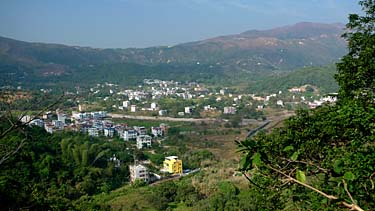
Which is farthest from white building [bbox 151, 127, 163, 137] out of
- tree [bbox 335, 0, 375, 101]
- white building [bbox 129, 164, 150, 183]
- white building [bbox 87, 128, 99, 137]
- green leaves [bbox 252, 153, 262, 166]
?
green leaves [bbox 252, 153, 262, 166]

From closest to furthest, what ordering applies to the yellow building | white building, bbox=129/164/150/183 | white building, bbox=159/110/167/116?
white building, bbox=129/164/150/183 → the yellow building → white building, bbox=159/110/167/116

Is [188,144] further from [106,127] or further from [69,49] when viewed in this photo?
[69,49]

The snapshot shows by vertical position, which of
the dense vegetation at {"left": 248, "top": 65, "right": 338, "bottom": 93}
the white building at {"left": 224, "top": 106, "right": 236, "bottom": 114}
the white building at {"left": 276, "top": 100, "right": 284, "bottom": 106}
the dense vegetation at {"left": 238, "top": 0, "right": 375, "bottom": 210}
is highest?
the dense vegetation at {"left": 238, "top": 0, "right": 375, "bottom": 210}

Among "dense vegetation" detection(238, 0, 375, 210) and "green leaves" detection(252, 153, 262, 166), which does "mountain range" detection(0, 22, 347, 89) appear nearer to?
"dense vegetation" detection(238, 0, 375, 210)

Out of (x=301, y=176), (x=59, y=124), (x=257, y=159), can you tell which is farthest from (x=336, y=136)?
(x=59, y=124)

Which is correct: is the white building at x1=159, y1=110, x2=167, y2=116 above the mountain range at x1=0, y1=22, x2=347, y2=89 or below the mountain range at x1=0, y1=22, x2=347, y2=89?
below

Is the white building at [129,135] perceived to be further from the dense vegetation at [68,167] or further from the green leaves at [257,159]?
the green leaves at [257,159]

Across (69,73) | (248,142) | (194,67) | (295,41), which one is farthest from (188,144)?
(295,41)

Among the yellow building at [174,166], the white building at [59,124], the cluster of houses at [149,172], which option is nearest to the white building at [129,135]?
the white building at [59,124]
